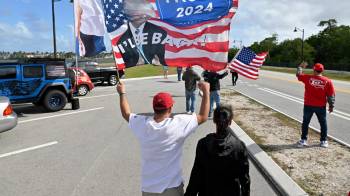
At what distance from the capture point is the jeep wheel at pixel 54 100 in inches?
561

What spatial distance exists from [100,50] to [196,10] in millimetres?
1425

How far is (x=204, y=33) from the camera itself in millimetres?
4691

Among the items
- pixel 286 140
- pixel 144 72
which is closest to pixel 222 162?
pixel 286 140

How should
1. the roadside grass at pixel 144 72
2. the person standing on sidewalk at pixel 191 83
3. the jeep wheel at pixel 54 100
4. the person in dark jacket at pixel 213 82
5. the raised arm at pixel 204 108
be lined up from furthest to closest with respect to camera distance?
1. the roadside grass at pixel 144 72
2. the jeep wheel at pixel 54 100
3. the person standing on sidewalk at pixel 191 83
4. the person in dark jacket at pixel 213 82
5. the raised arm at pixel 204 108

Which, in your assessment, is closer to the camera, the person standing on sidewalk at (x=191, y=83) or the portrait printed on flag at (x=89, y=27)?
the portrait printed on flag at (x=89, y=27)

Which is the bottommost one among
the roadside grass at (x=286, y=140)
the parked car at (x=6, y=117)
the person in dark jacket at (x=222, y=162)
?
the roadside grass at (x=286, y=140)

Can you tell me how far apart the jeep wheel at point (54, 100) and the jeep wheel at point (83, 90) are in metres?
5.40

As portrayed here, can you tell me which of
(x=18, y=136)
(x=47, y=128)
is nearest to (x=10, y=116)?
(x=18, y=136)

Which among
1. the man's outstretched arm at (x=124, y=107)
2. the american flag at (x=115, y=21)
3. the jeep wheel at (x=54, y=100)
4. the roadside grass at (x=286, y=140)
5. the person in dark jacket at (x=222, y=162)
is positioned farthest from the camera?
the jeep wheel at (x=54, y=100)

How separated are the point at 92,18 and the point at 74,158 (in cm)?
356

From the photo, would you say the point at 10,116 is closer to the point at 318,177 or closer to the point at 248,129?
the point at 248,129

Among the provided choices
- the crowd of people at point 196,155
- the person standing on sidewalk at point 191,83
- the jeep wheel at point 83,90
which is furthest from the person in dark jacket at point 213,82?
the jeep wheel at point 83,90

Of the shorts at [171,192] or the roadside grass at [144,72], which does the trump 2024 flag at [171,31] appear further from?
the roadside grass at [144,72]

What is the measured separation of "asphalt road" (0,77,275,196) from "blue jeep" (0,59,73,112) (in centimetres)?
116
